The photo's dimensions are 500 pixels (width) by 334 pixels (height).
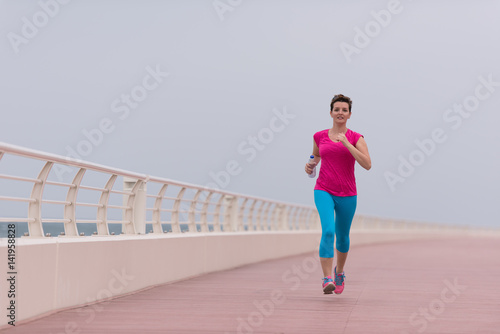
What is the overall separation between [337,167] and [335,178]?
4.8 inches

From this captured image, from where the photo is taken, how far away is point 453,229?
95.9m

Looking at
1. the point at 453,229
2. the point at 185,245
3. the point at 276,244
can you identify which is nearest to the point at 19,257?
the point at 185,245

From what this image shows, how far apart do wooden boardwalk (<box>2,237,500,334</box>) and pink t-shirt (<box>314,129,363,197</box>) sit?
1.21m

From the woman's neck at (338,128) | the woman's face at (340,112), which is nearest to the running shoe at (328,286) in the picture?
the woman's neck at (338,128)

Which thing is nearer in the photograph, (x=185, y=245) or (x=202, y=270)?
(x=185, y=245)

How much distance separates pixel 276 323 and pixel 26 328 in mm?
2027

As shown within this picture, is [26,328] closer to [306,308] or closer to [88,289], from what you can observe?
[88,289]

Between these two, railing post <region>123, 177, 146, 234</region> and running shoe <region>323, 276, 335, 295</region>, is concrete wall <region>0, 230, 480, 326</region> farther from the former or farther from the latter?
running shoe <region>323, 276, 335, 295</region>

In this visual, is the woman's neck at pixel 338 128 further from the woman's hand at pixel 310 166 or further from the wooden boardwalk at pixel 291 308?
the wooden boardwalk at pixel 291 308

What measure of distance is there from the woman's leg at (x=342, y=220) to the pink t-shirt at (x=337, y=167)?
0.28 ft

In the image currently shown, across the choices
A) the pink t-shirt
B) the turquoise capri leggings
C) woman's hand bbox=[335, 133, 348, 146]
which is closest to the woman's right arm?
the pink t-shirt

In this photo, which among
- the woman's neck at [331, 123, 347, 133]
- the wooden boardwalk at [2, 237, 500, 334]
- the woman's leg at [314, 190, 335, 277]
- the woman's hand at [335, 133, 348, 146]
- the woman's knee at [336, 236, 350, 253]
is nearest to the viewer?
the wooden boardwalk at [2, 237, 500, 334]

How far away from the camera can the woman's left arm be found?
962 cm

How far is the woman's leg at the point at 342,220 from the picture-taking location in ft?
32.9
